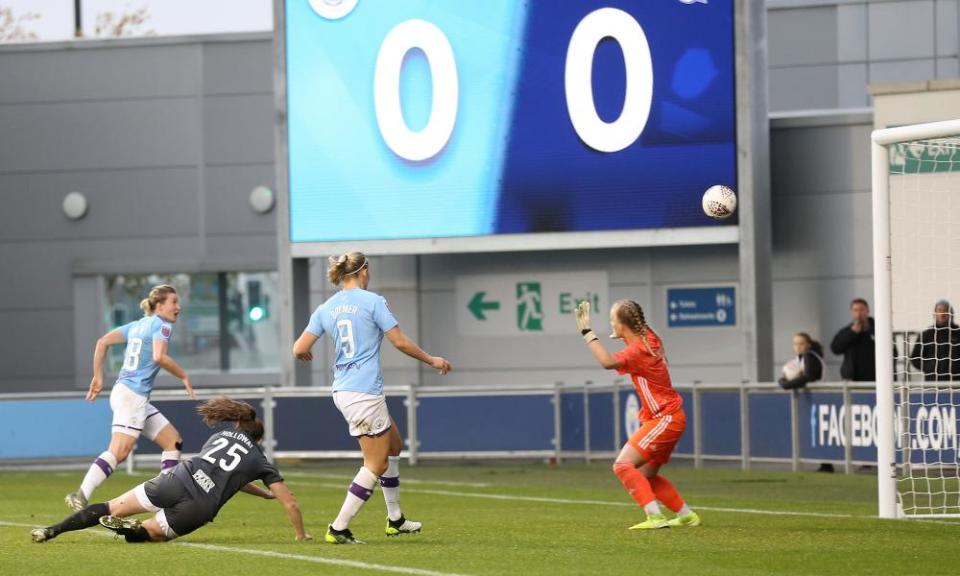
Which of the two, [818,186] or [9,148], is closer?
[818,186]

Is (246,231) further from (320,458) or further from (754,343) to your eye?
(754,343)

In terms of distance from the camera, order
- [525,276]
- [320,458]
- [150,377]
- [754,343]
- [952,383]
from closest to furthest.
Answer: [150,377], [952,383], [754,343], [320,458], [525,276]

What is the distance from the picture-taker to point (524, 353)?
91.7ft

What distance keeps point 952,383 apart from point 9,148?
20121 millimetres

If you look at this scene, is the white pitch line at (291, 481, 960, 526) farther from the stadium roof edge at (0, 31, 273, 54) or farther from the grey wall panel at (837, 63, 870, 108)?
the grey wall panel at (837, 63, 870, 108)

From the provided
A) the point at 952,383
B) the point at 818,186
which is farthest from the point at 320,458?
the point at 952,383

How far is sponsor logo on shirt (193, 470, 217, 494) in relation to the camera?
11211 mm

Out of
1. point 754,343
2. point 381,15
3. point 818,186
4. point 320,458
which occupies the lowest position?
point 320,458

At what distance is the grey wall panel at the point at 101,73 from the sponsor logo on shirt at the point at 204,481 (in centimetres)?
2107

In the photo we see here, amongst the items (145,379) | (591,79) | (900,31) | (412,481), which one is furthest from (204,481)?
(900,31)

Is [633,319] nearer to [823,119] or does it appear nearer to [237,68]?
[823,119]

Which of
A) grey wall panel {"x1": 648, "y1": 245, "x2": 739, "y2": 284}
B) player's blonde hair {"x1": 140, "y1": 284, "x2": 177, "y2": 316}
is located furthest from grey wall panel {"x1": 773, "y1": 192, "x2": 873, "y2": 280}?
player's blonde hair {"x1": 140, "y1": 284, "x2": 177, "y2": 316}

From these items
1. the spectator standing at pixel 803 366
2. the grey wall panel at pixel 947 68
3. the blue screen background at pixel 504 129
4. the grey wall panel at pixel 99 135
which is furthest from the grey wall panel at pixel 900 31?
the spectator standing at pixel 803 366

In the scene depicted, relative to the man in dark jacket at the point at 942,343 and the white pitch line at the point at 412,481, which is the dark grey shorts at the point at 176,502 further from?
the man in dark jacket at the point at 942,343
